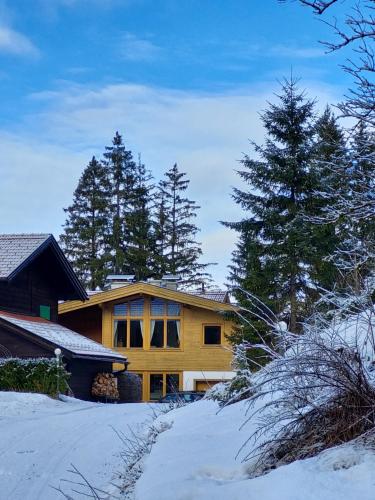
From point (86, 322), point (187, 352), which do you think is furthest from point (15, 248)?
point (86, 322)

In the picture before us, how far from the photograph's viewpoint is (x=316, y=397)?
5.92 meters

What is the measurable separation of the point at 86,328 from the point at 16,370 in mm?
18444

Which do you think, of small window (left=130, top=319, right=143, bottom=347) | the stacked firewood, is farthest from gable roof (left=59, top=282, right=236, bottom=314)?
the stacked firewood

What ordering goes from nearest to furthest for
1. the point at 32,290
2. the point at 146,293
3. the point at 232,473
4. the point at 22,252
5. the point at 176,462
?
the point at 232,473 < the point at 176,462 < the point at 22,252 < the point at 32,290 < the point at 146,293

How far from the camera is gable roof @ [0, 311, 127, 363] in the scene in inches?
952

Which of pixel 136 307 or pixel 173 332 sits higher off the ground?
pixel 136 307

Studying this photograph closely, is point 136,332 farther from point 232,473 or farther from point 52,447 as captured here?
point 232,473

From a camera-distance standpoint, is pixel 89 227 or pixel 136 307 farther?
pixel 89 227

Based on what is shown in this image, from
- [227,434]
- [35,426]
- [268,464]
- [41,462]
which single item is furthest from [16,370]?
[268,464]

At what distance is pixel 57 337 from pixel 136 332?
12125 millimetres

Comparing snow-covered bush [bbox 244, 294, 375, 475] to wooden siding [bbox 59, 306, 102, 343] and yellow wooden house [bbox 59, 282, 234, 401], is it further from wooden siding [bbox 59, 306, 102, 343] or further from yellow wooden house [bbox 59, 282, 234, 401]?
wooden siding [bbox 59, 306, 102, 343]

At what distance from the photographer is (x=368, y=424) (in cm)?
541

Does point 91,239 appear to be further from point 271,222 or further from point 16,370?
point 16,370

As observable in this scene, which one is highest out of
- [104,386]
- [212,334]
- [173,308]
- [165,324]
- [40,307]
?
[173,308]
